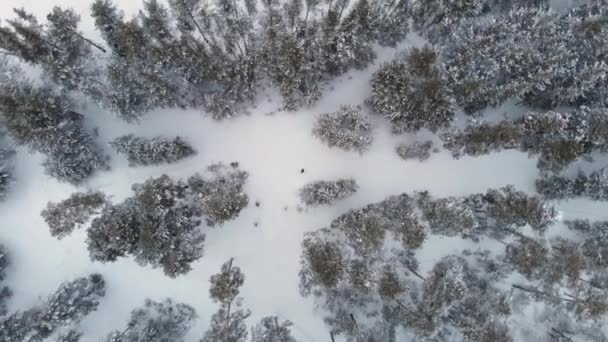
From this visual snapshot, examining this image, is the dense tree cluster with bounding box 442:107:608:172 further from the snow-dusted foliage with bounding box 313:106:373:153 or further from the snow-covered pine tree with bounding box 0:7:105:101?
the snow-covered pine tree with bounding box 0:7:105:101

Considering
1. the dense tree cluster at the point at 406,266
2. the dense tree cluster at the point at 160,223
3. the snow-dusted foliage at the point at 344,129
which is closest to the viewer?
the dense tree cluster at the point at 160,223

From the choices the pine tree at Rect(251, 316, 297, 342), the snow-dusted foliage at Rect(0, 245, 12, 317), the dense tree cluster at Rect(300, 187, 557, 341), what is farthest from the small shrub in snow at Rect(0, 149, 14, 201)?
the dense tree cluster at Rect(300, 187, 557, 341)

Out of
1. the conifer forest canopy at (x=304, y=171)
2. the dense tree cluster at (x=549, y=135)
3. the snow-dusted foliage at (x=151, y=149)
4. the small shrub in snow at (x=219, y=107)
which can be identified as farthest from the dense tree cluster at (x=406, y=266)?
the snow-dusted foliage at (x=151, y=149)

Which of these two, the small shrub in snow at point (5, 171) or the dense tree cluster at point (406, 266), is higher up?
the small shrub in snow at point (5, 171)

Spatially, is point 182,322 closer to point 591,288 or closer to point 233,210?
point 233,210

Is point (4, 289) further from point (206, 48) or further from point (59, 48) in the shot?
point (206, 48)

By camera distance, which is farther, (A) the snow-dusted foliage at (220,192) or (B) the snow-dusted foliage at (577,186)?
(B) the snow-dusted foliage at (577,186)

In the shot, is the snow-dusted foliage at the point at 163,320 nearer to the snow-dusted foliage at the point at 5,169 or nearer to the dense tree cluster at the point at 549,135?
the snow-dusted foliage at the point at 5,169
